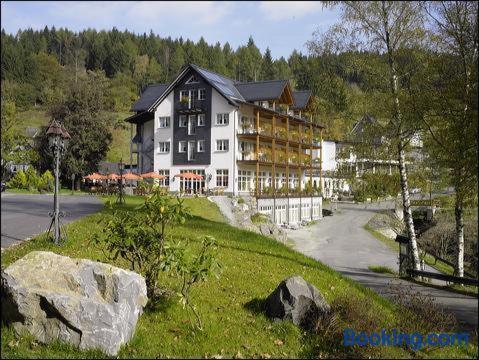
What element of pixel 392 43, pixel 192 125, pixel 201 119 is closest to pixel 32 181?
pixel 192 125

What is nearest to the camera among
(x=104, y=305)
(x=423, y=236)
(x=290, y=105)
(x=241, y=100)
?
(x=104, y=305)

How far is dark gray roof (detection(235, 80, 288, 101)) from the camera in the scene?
46.7 m

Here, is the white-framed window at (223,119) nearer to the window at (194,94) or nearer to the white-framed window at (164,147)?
the window at (194,94)

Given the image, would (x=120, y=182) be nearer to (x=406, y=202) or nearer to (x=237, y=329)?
(x=406, y=202)

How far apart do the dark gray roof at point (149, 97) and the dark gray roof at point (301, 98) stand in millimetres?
15997

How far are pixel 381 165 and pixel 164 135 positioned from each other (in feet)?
113

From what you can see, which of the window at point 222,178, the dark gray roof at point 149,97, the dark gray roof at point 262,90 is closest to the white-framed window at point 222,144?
the window at point 222,178

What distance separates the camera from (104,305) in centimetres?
678

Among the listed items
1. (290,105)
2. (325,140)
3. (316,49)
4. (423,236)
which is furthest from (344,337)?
(325,140)

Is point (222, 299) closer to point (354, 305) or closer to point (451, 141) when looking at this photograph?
point (354, 305)

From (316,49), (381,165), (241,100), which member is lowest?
(381,165)

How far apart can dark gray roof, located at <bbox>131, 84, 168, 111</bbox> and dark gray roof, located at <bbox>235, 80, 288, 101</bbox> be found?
34.0 feet

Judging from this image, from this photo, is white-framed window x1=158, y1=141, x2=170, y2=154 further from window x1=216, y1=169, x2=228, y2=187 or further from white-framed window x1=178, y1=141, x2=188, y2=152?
window x1=216, y1=169, x2=228, y2=187

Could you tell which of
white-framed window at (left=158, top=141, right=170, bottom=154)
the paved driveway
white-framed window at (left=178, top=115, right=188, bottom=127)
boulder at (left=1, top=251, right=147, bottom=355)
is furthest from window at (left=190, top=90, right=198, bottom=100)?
boulder at (left=1, top=251, right=147, bottom=355)
